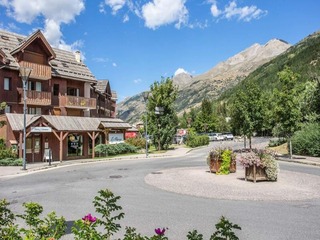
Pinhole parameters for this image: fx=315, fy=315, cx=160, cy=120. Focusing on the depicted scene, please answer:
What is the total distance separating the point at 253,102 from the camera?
34.3 meters

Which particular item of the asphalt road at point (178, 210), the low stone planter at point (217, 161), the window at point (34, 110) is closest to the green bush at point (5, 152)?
the window at point (34, 110)

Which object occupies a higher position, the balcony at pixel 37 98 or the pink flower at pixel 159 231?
the balcony at pixel 37 98

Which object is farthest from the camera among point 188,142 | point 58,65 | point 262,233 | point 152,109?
point 188,142

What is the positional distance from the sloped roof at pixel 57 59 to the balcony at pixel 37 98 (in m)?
2.71

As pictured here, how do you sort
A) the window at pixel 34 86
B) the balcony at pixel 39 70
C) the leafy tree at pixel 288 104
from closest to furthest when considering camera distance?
the leafy tree at pixel 288 104 < the balcony at pixel 39 70 < the window at pixel 34 86

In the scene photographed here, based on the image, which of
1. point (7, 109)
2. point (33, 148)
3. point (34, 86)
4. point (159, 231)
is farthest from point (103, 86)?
point (159, 231)

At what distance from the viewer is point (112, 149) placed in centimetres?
3512

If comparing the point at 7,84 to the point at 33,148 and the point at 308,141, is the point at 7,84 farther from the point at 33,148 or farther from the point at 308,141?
the point at 308,141

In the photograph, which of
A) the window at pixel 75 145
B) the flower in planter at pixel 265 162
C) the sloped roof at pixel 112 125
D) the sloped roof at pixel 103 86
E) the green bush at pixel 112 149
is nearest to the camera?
the flower in planter at pixel 265 162

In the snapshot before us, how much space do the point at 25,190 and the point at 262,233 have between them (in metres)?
10.6

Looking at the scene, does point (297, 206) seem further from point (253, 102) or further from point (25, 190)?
point (253, 102)

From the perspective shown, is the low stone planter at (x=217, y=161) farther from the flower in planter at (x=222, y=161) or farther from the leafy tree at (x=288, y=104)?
the leafy tree at (x=288, y=104)

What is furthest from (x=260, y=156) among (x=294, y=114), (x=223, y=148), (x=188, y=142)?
(x=188, y=142)

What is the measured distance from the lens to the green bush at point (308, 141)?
29.5 m
